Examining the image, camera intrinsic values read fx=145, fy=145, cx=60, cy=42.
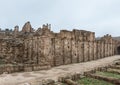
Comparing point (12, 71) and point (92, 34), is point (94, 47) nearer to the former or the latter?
point (92, 34)

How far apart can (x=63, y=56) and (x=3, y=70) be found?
888 cm

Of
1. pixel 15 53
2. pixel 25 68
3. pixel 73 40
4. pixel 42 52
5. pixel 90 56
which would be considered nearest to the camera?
pixel 25 68

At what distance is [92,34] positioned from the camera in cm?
2823

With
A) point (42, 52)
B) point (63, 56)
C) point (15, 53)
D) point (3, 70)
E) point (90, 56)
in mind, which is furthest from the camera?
point (90, 56)

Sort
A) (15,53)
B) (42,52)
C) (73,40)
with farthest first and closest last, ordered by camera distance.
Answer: (73,40), (15,53), (42,52)

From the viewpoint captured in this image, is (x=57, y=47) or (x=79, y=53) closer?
(x=57, y=47)

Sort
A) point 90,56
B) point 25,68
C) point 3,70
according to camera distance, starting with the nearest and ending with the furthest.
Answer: point 3,70 → point 25,68 → point 90,56

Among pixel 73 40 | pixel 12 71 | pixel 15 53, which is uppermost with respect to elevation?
pixel 73 40

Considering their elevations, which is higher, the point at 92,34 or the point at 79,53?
the point at 92,34

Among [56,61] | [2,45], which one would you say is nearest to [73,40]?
[56,61]

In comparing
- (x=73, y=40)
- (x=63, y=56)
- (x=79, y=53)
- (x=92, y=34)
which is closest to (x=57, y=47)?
(x=63, y=56)

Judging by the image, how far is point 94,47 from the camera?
91.9ft

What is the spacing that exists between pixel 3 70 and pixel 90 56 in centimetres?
1683

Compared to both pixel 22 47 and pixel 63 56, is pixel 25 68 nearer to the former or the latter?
pixel 22 47
